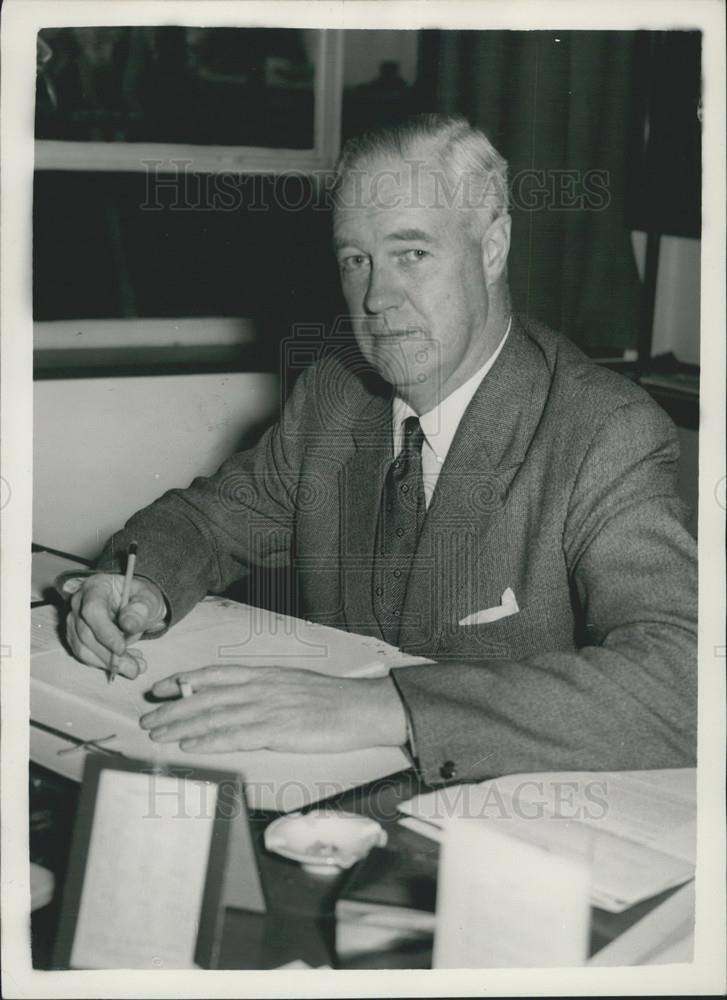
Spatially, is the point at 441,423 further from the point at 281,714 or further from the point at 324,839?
the point at 324,839

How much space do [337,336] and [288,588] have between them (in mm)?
457

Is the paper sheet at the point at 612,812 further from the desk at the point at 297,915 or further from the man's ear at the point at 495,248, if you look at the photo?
the man's ear at the point at 495,248

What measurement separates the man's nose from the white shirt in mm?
172

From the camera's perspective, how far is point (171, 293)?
7.93 ft

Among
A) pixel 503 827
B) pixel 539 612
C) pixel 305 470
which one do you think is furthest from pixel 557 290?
pixel 503 827

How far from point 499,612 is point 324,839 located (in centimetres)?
56

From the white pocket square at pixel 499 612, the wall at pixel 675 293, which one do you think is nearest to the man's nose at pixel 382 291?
the white pocket square at pixel 499 612

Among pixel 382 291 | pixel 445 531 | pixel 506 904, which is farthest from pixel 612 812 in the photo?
pixel 382 291

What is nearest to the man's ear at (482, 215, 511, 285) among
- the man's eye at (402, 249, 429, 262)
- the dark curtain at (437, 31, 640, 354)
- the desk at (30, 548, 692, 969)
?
the man's eye at (402, 249, 429, 262)

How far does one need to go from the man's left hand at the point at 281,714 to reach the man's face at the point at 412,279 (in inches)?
24.2

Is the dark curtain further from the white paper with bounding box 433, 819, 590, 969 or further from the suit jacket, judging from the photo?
the white paper with bounding box 433, 819, 590, 969

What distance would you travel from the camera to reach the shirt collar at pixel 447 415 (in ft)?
5.04

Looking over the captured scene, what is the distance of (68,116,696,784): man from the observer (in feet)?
3.37

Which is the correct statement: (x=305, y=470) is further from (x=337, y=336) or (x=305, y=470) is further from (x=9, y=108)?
(x=9, y=108)
